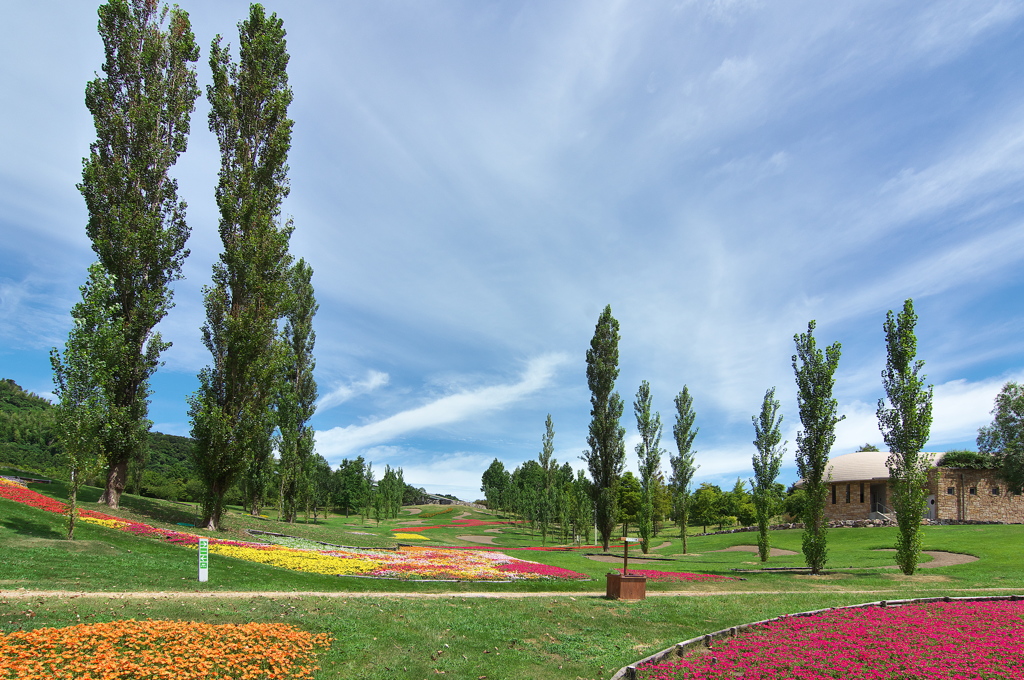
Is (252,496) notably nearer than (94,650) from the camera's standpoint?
No

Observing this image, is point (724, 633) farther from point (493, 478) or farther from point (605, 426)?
point (493, 478)

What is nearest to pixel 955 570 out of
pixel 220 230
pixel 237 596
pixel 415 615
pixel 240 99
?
pixel 415 615

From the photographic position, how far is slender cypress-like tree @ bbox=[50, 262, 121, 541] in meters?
18.7

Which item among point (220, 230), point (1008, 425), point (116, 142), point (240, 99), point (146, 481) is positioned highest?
point (240, 99)

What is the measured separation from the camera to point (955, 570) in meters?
27.2

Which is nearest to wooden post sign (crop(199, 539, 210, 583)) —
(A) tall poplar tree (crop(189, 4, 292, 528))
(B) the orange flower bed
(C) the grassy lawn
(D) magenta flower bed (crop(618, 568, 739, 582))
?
(C) the grassy lawn

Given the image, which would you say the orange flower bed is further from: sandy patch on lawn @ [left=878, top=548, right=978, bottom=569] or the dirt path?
sandy patch on lawn @ [left=878, top=548, right=978, bottom=569]

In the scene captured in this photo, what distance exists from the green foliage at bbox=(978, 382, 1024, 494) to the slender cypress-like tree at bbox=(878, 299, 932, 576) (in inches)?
1536

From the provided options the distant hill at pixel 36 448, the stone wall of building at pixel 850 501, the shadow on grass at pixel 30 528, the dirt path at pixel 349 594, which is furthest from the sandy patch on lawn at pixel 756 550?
the distant hill at pixel 36 448

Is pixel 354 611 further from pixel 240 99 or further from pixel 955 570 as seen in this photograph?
pixel 955 570

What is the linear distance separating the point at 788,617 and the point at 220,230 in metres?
29.4

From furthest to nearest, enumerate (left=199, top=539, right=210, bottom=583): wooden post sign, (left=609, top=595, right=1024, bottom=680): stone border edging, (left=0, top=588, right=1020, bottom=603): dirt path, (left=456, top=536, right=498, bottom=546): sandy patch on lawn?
(left=456, top=536, right=498, bottom=546): sandy patch on lawn, (left=199, top=539, right=210, bottom=583): wooden post sign, (left=0, top=588, right=1020, bottom=603): dirt path, (left=609, top=595, right=1024, bottom=680): stone border edging

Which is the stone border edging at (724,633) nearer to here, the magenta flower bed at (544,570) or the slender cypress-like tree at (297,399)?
the magenta flower bed at (544,570)

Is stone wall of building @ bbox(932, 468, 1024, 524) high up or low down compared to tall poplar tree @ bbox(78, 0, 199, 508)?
down
